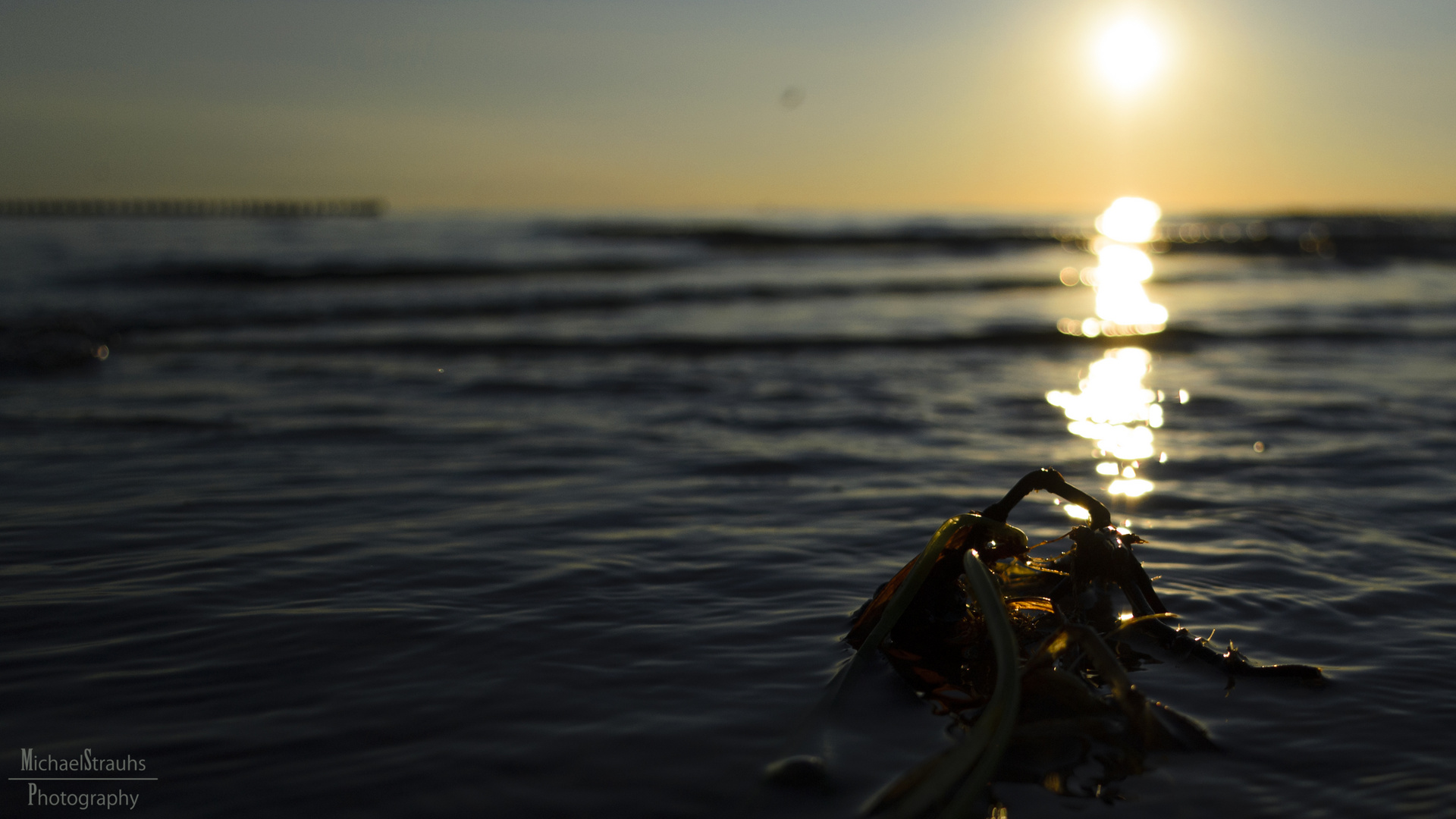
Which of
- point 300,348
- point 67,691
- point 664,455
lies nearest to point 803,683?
point 67,691

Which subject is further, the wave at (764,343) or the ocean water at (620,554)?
the wave at (764,343)

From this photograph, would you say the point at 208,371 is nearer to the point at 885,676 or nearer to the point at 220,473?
the point at 220,473

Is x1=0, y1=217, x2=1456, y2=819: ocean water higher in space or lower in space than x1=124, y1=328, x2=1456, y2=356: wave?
lower

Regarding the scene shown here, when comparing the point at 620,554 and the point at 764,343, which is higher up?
the point at 764,343

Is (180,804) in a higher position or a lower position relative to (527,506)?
lower

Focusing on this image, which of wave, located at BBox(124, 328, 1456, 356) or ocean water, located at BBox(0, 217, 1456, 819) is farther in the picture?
wave, located at BBox(124, 328, 1456, 356)

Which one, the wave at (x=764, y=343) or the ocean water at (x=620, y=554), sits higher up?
the wave at (x=764, y=343)

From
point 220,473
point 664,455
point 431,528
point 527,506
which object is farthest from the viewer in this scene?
point 664,455

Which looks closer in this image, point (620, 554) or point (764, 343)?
point (620, 554)
